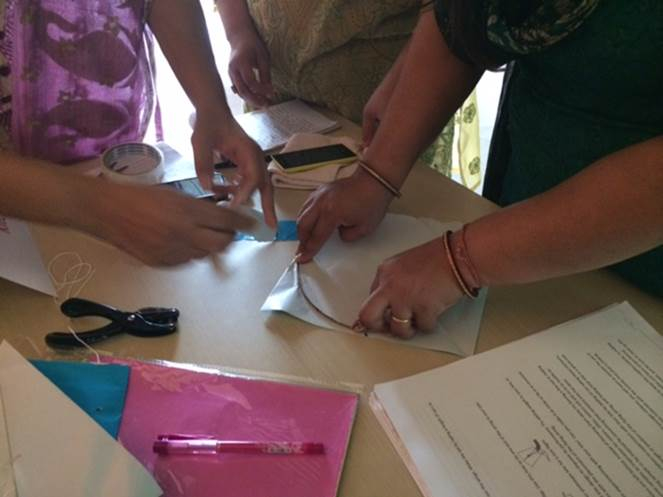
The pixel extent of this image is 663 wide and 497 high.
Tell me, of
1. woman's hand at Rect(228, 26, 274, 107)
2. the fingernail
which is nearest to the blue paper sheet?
the fingernail

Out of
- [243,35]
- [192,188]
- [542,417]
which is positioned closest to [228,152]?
[192,188]

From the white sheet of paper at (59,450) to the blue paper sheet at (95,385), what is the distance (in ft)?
0.08

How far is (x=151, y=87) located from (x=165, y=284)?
396 millimetres

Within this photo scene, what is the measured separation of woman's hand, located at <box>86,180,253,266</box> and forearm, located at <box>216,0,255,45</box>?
24.5 inches

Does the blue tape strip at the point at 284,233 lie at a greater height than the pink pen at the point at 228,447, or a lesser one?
greater

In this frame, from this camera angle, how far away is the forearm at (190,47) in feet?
2.72

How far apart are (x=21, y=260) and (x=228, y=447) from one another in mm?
353

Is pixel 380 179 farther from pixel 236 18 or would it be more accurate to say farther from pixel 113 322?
pixel 236 18

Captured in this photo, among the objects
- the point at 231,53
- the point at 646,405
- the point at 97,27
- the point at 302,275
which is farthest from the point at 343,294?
the point at 231,53

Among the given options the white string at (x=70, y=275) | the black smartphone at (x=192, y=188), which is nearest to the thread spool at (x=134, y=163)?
the black smartphone at (x=192, y=188)

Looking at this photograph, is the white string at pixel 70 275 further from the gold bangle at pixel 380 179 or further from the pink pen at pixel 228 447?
the gold bangle at pixel 380 179

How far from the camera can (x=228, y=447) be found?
0.51 metres

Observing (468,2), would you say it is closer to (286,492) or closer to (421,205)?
(421,205)

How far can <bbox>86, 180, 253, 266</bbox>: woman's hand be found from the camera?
1.88ft
